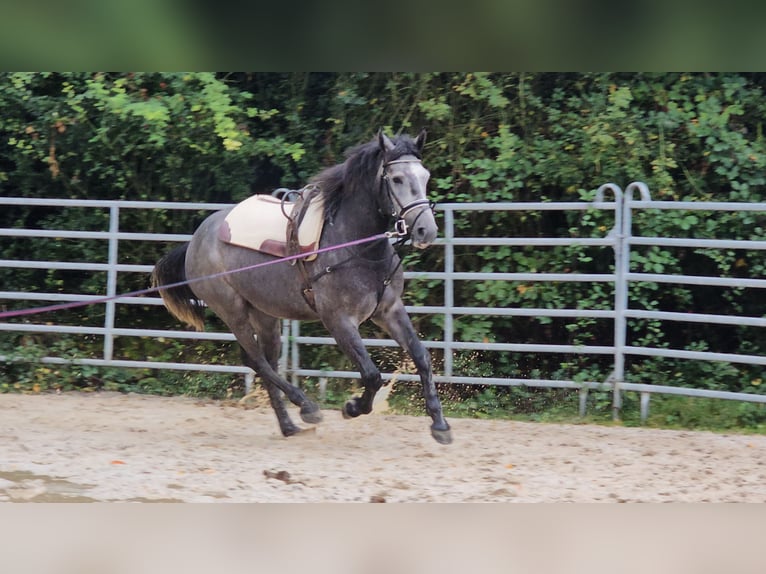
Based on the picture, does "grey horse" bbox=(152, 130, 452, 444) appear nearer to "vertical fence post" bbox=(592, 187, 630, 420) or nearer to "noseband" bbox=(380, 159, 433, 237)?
"noseband" bbox=(380, 159, 433, 237)

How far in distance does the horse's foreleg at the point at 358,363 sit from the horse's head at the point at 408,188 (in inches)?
30.5

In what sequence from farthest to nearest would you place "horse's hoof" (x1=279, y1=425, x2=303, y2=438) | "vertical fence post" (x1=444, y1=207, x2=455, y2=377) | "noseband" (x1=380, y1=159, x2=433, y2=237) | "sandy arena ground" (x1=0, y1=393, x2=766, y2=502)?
"vertical fence post" (x1=444, y1=207, x2=455, y2=377) < "horse's hoof" (x1=279, y1=425, x2=303, y2=438) < "noseband" (x1=380, y1=159, x2=433, y2=237) < "sandy arena ground" (x1=0, y1=393, x2=766, y2=502)

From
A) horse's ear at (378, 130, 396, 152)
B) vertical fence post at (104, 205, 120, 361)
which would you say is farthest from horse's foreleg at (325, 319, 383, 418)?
vertical fence post at (104, 205, 120, 361)

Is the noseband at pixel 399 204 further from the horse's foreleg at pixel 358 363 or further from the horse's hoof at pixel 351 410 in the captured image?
the horse's hoof at pixel 351 410

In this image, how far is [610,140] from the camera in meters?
7.59

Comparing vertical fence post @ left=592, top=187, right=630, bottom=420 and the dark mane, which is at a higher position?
the dark mane

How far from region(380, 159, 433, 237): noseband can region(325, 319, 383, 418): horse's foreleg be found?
712 mm

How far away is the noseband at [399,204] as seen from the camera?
5023 millimetres

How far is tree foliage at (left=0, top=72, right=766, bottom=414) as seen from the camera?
293 inches

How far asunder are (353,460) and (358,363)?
57cm

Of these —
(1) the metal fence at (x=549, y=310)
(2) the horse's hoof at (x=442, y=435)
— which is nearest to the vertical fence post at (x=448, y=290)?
(1) the metal fence at (x=549, y=310)

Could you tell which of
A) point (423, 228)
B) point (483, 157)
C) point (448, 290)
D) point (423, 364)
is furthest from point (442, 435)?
point (483, 157)

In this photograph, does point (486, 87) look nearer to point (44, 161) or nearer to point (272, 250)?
point (272, 250)

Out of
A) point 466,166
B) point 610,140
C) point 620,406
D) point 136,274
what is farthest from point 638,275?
point 136,274
